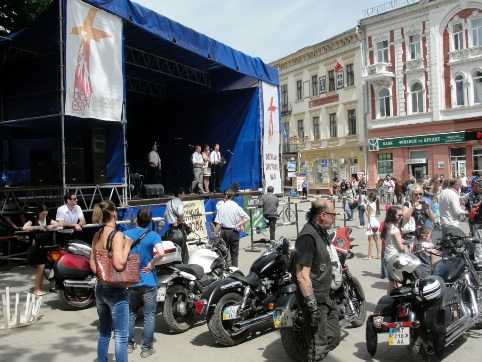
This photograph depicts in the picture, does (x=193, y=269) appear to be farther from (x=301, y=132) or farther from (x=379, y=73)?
(x=301, y=132)

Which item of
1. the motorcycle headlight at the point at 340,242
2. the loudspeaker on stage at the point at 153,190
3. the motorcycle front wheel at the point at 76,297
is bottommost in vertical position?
the motorcycle front wheel at the point at 76,297

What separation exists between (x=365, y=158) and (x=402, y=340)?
31.6 metres

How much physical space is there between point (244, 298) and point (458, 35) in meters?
29.7

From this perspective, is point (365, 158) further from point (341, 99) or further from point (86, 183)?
point (86, 183)

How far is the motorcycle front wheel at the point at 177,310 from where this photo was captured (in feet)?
19.8

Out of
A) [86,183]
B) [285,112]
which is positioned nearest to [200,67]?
[86,183]

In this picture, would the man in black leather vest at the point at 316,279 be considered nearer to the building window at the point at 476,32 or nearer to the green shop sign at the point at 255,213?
the green shop sign at the point at 255,213

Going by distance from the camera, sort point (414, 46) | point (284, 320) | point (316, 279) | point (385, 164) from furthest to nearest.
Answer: point (385, 164) < point (414, 46) < point (284, 320) < point (316, 279)

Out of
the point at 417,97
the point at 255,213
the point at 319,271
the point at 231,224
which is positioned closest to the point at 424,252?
the point at 319,271

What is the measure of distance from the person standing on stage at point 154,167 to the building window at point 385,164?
20.1 meters

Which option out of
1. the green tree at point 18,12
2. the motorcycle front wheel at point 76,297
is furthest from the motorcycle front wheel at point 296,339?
the green tree at point 18,12

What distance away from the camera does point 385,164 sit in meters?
33.7

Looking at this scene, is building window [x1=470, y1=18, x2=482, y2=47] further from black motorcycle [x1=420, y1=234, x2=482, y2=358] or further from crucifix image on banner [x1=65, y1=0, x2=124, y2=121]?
black motorcycle [x1=420, y1=234, x2=482, y2=358]

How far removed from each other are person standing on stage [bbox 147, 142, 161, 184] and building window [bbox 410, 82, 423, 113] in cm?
2075
